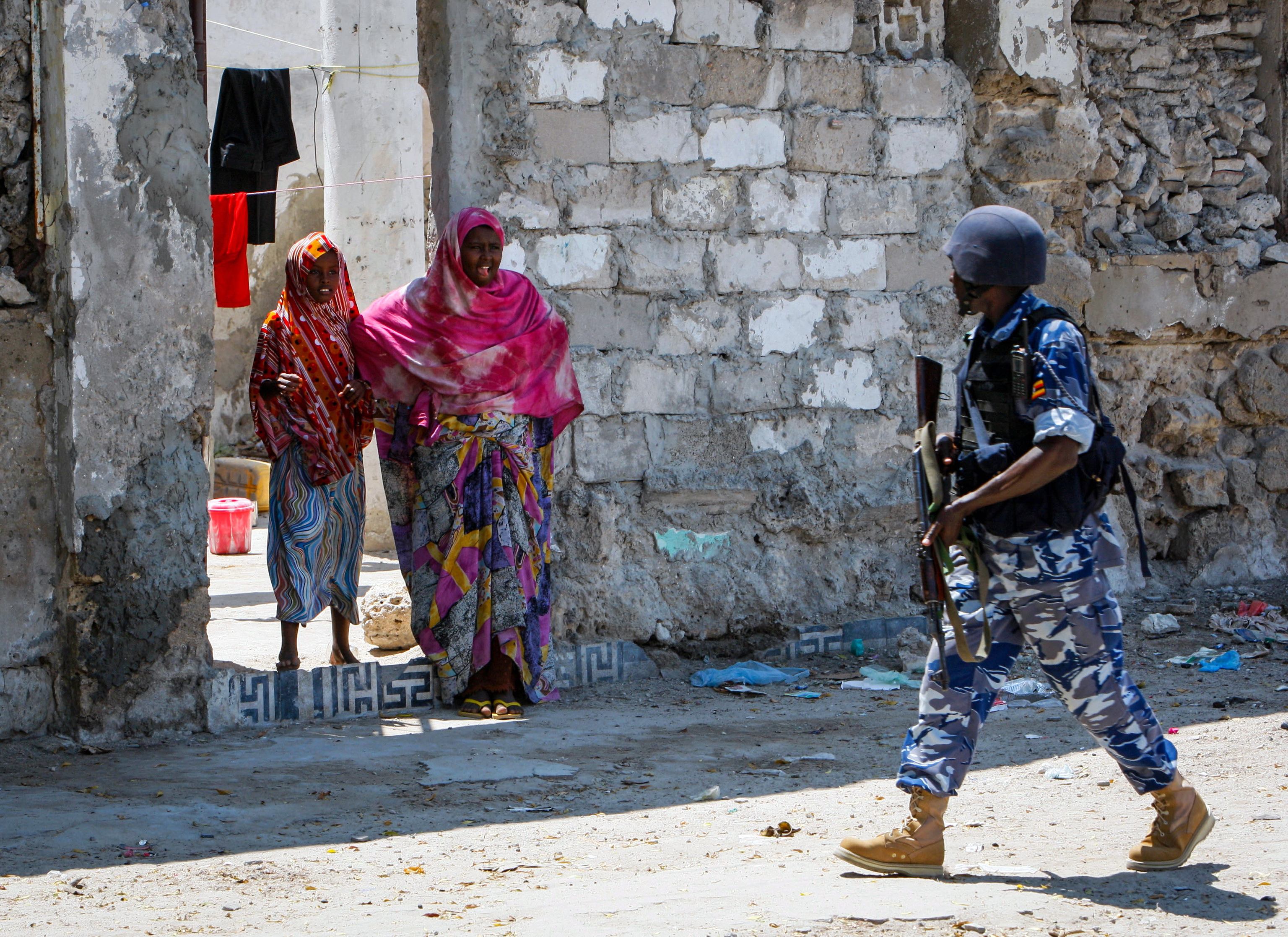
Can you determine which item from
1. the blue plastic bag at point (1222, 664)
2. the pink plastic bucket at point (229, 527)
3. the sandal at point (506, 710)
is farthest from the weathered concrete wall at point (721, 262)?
the pink plastic bucket at point (229, 527)

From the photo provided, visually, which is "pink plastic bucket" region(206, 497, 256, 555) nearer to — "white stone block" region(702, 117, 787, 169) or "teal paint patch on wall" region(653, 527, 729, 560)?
"teal paint patch on wall" region(653, 527, 729, 560)

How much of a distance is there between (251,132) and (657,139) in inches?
162

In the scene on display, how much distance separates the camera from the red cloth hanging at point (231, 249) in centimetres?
909

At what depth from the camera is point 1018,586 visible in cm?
308

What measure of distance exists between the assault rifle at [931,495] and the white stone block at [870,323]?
106 inches

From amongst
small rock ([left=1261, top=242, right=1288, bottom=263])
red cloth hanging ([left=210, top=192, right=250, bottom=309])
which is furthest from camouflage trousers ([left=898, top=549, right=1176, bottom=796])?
red cloth hanging ([left=210, top=192, right=250, bottom=309])

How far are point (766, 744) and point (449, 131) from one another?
8.29 ft

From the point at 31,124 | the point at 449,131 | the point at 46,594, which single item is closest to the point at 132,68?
the point at 31,124

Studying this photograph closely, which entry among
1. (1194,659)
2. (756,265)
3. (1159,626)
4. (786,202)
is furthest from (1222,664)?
(786,202)

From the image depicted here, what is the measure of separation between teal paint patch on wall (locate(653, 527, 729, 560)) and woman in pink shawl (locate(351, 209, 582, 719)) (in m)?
0.61

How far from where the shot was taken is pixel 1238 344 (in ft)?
22.0

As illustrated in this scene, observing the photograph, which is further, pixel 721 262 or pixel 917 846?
pixel 721 262

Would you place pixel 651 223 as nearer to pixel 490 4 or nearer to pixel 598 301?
pixel 598 301

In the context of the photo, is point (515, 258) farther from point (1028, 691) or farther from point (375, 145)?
point (375, 145)
